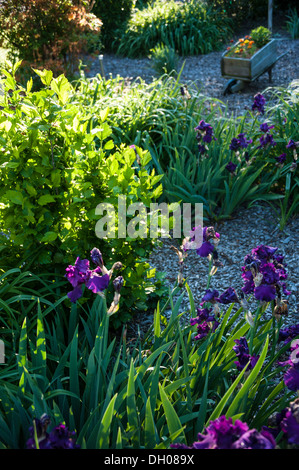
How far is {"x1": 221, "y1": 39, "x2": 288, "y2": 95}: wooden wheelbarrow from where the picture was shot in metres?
5.81

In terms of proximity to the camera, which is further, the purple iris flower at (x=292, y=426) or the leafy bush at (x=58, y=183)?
the leafy bush at (x=58, y=183)

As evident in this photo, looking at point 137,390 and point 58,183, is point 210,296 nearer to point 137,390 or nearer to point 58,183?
point 137,390

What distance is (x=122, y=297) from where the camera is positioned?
92.6 inches

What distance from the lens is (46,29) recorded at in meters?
5.69

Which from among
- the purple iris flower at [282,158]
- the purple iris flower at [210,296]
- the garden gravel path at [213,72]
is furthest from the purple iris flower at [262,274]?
the garden gravel path at [213,72]

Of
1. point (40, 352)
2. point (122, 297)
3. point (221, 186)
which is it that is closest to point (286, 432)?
point (40, 352)

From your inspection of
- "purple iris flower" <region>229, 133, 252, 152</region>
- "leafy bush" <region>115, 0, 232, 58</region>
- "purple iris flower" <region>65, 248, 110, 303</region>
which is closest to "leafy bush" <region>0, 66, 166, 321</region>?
"purple iris flower" <region>65, 248, 110, 303</region>

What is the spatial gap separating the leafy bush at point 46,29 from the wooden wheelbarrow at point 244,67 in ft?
5.62

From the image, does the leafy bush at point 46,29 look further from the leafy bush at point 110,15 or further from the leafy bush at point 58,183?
the leafy bush at point 58,183

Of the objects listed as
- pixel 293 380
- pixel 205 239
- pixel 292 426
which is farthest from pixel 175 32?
pixel 292 426

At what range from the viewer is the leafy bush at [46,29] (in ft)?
17.7

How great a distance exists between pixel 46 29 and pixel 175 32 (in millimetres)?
2856

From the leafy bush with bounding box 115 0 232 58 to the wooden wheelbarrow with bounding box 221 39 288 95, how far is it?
1.93 meters

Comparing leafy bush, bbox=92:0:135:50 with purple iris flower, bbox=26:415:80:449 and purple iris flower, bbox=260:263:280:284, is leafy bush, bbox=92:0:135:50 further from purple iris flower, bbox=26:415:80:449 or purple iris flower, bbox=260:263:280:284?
purple iris flower, bbox=26:415:80:449
